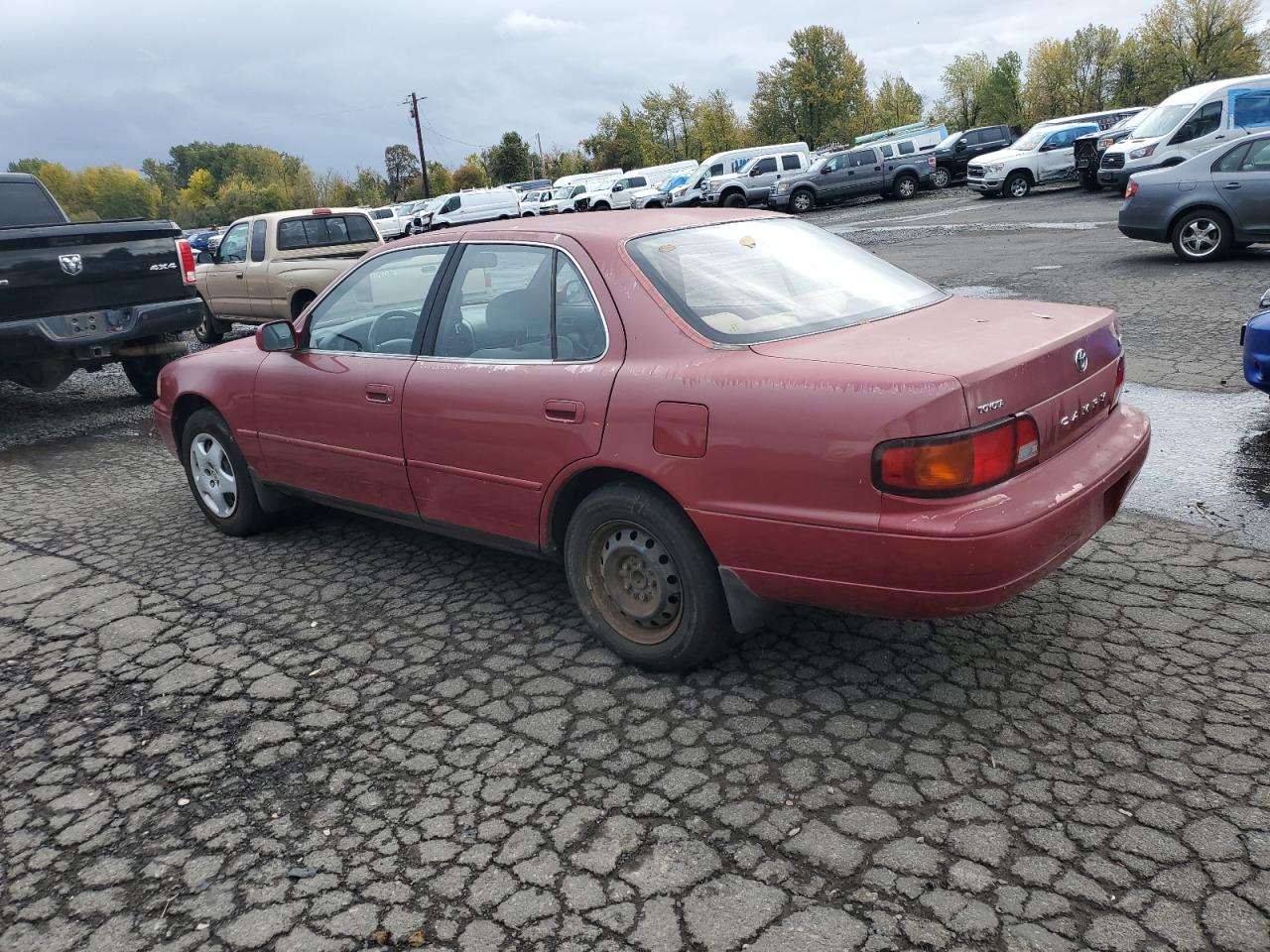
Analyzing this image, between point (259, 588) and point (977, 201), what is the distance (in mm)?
26716

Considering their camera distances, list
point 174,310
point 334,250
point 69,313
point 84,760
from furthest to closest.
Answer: point 334,250, point 174,310, point 69,313, point 84,760

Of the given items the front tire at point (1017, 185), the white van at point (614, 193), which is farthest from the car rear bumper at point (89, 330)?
the white van at point (614, 193)

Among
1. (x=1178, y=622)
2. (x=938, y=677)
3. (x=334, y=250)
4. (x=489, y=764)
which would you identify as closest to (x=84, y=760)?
(x=489, y=764)

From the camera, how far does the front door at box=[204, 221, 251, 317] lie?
13250 millimetres

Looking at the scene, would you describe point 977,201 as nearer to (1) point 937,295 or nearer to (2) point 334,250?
(2) point 334,250

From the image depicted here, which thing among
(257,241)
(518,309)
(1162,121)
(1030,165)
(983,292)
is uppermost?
(1162,121)

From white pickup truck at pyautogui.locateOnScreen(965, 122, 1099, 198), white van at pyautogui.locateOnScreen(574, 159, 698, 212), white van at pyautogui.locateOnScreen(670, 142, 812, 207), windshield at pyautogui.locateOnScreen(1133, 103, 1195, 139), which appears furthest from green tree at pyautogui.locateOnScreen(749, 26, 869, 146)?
windshield at pyautogui.locateOnScreen(1133, 103, 1195, 139)

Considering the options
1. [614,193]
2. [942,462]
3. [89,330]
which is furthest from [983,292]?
[614,193]

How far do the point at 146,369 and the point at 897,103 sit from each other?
7884 cm

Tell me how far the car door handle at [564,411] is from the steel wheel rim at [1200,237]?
11054 mm

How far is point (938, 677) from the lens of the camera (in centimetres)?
347

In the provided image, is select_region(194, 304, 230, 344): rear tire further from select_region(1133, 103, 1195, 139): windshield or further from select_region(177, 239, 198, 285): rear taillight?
select_region(1133, 103, 1195, 139): windshield

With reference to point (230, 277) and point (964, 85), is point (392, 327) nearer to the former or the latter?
point (230, 277)

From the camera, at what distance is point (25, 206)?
10.0m
